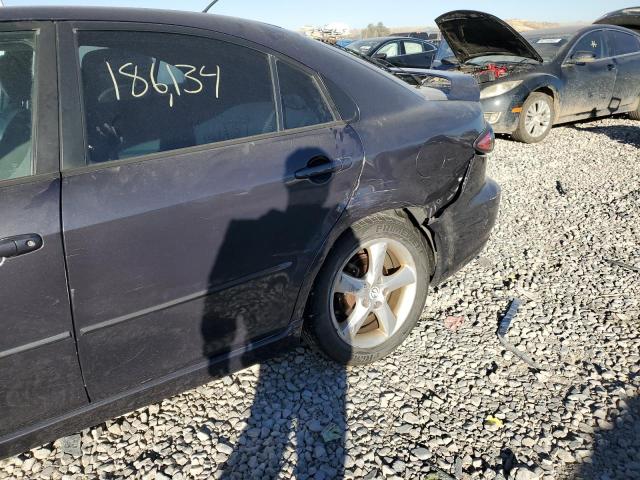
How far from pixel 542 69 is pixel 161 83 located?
637 cm

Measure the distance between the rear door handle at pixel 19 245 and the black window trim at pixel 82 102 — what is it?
0.24 metres

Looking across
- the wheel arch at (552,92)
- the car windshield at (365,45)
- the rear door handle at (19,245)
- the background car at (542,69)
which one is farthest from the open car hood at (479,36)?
the rear door handle at (19,245)

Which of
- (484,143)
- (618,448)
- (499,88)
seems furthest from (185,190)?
(499,88)

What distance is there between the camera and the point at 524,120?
6.65 metres

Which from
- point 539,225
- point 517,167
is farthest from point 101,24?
point 517,167

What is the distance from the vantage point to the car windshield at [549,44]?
23.0ft

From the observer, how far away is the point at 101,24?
177cm

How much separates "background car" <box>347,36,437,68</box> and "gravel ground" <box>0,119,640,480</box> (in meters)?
9.31

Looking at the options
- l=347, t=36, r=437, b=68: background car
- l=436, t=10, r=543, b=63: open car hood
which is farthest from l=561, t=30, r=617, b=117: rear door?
l=347, t=36, r=437, b=68: background car

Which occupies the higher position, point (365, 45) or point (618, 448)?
point (365, 45)

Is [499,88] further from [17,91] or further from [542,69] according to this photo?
[17,91]

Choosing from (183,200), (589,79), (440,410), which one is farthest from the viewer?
(589,79)

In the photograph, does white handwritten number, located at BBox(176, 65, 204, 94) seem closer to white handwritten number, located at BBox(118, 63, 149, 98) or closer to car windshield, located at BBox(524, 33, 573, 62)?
white handwritten number, located at BBox(118, 63, 149, 98)

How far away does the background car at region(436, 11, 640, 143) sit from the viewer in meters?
6.45
